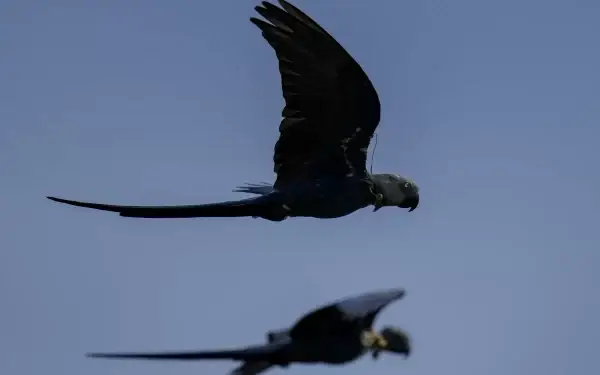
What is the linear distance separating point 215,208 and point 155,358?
6.30m

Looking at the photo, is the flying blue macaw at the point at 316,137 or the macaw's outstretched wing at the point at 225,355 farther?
the flying blue macaw at the point at 316,137

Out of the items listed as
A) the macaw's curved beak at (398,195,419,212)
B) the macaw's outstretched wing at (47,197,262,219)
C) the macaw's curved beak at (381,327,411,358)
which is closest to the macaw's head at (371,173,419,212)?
the macaw's curved beak at (398,195,419,212)

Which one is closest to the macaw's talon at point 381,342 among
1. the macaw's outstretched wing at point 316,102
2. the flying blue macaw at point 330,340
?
the flying blue macaw at point 330,340

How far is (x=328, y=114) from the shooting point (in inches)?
766

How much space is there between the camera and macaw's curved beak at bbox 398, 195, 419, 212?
796 inches

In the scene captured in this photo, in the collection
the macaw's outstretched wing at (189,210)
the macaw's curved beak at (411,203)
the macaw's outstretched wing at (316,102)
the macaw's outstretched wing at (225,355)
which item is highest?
the macaw's outstretched wing at (316,102)

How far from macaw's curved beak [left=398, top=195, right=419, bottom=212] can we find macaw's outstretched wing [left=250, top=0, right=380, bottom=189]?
0.85m

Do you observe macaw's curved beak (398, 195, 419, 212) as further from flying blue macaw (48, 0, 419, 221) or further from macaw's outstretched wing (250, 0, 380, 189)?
macaw's outstretched wing (250, 0, 380, 189)

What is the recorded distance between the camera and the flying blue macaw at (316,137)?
18.8m

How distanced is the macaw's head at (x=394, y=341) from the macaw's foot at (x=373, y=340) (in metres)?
0.02

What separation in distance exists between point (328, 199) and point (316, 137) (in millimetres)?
914

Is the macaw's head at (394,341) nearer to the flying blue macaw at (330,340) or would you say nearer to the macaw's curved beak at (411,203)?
the flying blue macaw at (330,340)

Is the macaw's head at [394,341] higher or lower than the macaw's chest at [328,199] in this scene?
lower

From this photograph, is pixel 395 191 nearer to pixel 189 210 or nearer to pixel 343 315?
pixel 189 210
